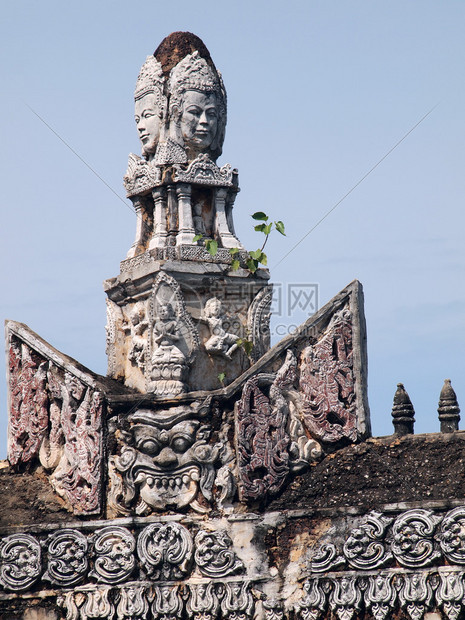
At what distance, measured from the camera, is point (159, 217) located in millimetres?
17406

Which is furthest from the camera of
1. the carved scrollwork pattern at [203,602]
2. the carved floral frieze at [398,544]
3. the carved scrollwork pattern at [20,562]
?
the carved scrollwork pattern at [20,562]

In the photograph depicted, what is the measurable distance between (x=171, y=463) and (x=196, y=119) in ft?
13.4

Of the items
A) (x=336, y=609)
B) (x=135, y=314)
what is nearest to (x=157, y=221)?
(x=135, y=314)

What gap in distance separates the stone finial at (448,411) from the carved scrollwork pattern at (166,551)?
3052mm

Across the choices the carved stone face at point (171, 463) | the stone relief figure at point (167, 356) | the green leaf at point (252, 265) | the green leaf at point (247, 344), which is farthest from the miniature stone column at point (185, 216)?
the carved stone face at point (171, 463)

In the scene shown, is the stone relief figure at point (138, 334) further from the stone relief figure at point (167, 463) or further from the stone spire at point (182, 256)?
the stone relief figure at point (167, 463)

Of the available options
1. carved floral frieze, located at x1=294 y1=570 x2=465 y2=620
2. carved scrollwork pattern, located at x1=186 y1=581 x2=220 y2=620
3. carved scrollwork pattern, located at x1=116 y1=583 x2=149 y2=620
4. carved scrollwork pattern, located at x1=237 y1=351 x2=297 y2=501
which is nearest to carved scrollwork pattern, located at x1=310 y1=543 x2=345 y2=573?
→ carved floral frieze, located at x1=294 y1=570 x2=465 y2=620

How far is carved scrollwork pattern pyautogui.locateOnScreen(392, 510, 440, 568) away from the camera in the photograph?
49.5 feet

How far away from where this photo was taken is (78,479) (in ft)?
55.1

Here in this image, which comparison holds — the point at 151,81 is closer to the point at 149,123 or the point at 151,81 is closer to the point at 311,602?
the point at 149,123

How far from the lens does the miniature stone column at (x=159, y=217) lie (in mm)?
17234

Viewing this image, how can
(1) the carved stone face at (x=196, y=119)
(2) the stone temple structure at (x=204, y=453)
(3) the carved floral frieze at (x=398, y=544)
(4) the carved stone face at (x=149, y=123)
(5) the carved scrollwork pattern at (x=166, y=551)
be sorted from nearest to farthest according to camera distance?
(3) the carved floral frieze at (x=398, y=544) < (2) the stone temple structure at (x=204, y=453) < (5) the carved scrollwork pattern at (x=166, y=551) < (1) the carved stone face at (x=196, y=119) < (4) the carved stone face at (x=149, y=123)

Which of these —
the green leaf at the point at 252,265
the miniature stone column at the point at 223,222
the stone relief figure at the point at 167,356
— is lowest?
the stone relief figure at the point at 167,356

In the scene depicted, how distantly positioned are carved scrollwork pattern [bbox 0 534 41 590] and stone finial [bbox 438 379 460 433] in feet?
15.3
